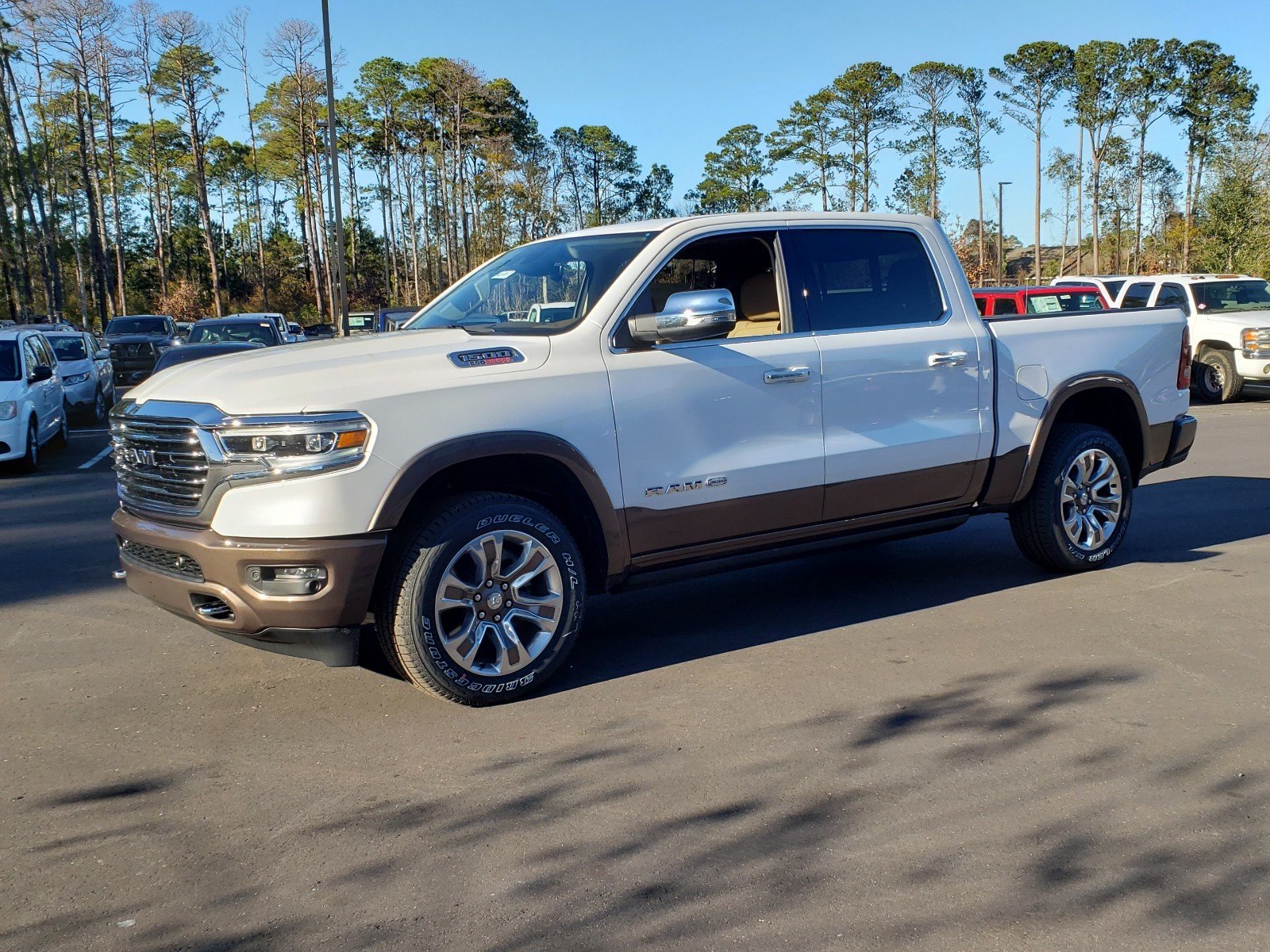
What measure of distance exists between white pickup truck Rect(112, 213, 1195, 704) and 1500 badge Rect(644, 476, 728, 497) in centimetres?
1

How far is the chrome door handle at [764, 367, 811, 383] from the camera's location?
5.39m

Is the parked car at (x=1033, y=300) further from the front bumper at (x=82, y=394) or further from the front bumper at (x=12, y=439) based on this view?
the front bumper at (x=82, y=394)

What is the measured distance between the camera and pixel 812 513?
5.64 m

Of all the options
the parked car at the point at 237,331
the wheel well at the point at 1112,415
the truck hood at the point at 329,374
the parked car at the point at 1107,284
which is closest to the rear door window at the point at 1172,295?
the parked car at the point at 1107,284

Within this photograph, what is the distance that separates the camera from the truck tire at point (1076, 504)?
6.57 metres

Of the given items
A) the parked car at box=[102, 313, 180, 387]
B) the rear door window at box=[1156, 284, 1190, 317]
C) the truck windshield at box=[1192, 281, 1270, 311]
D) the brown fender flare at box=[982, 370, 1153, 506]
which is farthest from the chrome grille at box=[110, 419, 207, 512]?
the parked car at box=[102, 313, 180, 387]

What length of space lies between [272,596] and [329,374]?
866 millimetres

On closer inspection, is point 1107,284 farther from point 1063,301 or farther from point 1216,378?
point 1216,378

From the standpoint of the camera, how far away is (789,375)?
17.9ft

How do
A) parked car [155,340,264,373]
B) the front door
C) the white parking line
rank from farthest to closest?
parked car [155,340,264,373] < the white parking line < the front door

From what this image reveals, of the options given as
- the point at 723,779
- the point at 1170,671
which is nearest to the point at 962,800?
the point at 723,779

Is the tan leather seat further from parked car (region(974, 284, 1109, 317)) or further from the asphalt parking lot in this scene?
parked car (region(974, 284, 1109, 317))

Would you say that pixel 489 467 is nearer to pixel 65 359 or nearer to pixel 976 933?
pixel 976 933

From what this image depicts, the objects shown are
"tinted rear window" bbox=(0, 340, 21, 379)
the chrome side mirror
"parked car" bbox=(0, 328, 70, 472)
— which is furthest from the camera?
"tinted rear window" bbox=(0, 340, 21, 379)
